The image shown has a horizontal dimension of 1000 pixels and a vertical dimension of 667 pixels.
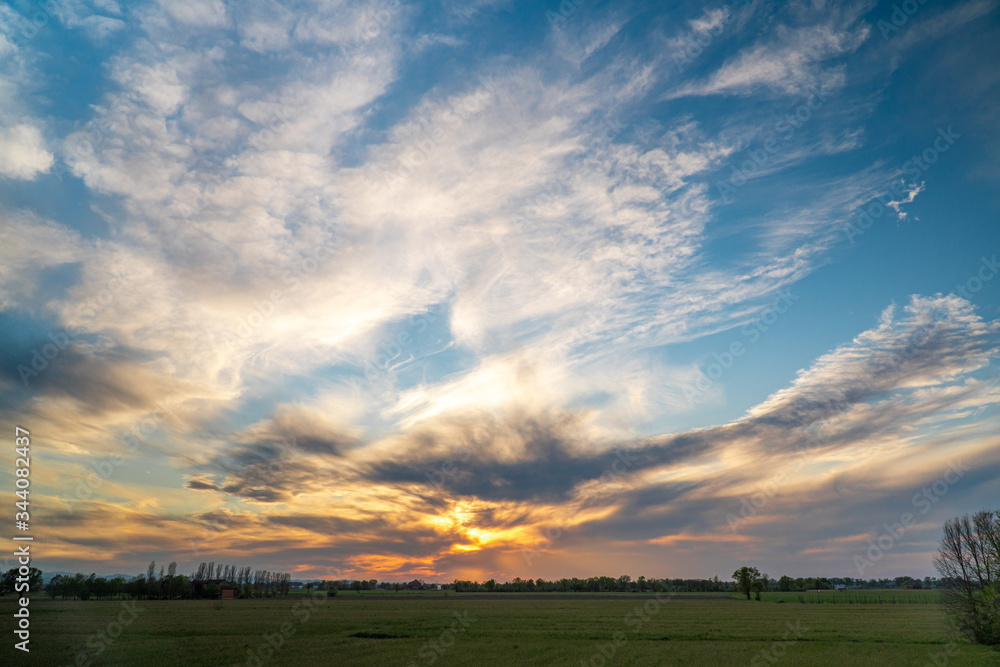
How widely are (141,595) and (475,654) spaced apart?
153 meters

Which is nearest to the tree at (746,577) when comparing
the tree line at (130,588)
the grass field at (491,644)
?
the grass field at (491,644)

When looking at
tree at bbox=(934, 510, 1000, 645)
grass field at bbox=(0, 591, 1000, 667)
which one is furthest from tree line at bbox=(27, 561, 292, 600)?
tree at bbox=(934, 510, 1000, 645)

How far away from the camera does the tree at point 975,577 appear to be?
4105 centimetres

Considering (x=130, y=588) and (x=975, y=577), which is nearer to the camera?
(x=975, y=577)

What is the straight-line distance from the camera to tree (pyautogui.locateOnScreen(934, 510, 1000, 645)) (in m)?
41.0

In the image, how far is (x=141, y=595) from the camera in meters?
138

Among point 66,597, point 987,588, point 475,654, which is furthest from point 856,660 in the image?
point 66,597

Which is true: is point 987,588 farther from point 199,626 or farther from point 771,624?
point 199,626

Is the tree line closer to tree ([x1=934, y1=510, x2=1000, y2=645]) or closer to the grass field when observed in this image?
the grass field

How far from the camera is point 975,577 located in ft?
144

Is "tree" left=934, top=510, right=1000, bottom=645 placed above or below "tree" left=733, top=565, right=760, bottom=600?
above

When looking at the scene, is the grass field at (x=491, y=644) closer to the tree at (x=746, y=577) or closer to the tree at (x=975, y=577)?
the tree at (x=975, y=577)

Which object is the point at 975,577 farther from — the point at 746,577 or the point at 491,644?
the point at 746,577

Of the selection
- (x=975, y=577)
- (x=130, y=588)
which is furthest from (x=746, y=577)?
(x=130, y=588)
